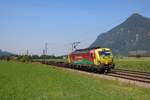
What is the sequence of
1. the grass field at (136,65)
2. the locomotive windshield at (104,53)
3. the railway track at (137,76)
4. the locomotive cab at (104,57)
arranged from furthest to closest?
the grass field at (136,65)
the locomotive windshield at (104,53)
the locomotive cab at (104,57)
the railway track at (137,76)

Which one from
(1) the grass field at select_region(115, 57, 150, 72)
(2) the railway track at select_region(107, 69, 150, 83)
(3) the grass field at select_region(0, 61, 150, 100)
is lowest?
(3) the grass field at select_region(0, 61, 150, 100)

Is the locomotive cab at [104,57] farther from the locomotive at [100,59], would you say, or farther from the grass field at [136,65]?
the grass field at [136,65]

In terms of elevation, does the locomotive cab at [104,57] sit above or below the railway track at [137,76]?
above

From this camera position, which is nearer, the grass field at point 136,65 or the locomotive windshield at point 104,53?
the locomotive windshield at point 104,53

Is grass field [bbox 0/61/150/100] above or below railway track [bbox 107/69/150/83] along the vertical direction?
below

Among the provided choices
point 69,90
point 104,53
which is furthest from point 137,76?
point 69,90

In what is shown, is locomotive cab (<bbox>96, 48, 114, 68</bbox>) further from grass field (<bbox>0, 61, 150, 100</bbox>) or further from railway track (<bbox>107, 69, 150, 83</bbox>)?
grass field (<bbox>0, 61, 150, 100</bbox>)

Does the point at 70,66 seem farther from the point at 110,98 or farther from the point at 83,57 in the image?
the point at 110,98

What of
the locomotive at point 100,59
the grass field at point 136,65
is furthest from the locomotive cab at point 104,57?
the grass field at point 136,65

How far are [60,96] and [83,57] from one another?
32877mm

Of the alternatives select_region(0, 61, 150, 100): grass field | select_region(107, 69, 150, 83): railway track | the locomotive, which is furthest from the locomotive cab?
select_region(0, 61, 150, 100): grass field

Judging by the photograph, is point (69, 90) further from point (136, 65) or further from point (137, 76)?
point (136, 65)

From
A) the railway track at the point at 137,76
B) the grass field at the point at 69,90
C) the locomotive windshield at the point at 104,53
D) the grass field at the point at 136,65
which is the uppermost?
the locomotive windshield at the point at 104,53

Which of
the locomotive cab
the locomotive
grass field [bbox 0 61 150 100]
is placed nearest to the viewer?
grass field [bbox 0 61 150 100]
